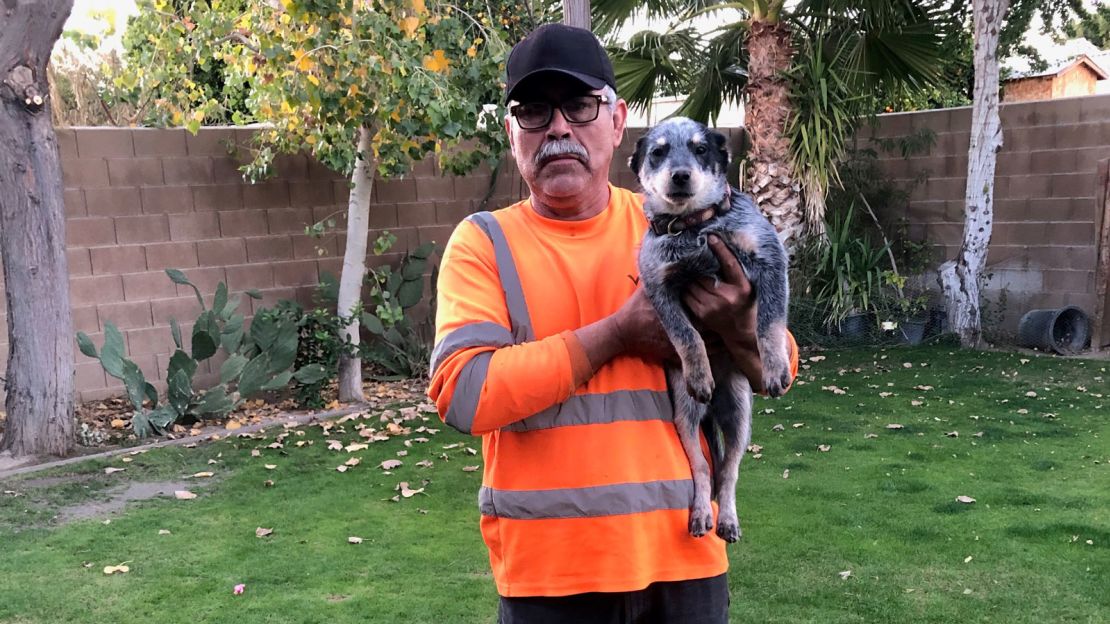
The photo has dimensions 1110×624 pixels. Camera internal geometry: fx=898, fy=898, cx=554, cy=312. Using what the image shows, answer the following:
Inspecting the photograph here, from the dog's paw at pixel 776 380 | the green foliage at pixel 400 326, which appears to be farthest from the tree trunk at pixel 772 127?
the dog's paw at pixel 776 380

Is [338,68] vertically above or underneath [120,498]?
above

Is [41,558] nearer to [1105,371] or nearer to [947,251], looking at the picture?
[1105,371]

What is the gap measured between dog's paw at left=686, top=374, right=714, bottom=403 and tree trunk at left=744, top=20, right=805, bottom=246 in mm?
7731

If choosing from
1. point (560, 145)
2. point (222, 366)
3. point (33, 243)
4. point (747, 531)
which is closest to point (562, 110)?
point (560, 145)

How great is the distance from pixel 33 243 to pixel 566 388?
5503 mm

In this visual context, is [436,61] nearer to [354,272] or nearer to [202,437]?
[354,272]

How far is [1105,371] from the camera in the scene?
7.68 metres

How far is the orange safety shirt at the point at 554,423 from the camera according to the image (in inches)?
66.9

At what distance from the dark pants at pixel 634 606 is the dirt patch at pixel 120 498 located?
4.06m

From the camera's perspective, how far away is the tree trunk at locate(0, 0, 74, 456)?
5.76 metres

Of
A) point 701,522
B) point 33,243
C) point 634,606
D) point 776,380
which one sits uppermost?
point 33,243

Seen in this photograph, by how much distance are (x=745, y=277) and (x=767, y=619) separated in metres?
2.18

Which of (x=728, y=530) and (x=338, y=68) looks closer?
(x=728, y=530)

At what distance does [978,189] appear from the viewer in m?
8.87
